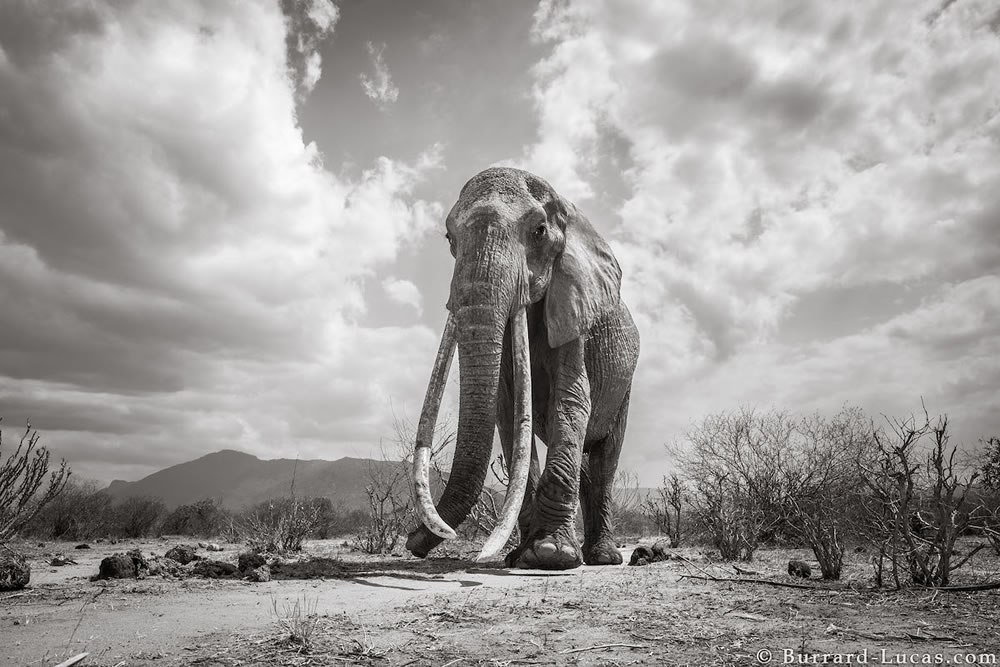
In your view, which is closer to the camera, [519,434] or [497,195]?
[519,434]

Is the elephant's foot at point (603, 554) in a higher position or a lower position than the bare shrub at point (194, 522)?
higher

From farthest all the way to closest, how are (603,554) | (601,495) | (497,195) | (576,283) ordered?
(601,495) → (603,554) → (576,283) → (497,195)

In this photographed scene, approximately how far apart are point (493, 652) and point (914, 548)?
14.1ft

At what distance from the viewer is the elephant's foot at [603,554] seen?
8.62 metres

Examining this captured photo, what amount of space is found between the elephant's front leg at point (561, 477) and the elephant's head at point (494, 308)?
409 millimetres

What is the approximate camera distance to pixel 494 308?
7.19 meters

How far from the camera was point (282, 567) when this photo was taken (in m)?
6.68

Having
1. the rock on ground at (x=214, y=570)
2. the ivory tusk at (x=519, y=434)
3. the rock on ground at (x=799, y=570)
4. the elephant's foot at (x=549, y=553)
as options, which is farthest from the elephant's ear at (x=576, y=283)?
the rock on ground at (x=214, y=570)

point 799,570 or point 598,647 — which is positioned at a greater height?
point 799,570

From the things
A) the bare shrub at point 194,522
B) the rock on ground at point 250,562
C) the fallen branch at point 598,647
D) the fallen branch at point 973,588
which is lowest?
the bare shrub at point 194,522

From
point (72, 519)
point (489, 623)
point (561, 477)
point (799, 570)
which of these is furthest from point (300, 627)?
point (72, 519)

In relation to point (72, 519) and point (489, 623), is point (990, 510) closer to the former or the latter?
point (489, 623)

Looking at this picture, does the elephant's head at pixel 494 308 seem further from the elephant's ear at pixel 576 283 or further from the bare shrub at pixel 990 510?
the bare shrub at pixel 990 510

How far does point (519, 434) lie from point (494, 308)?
142 cm
